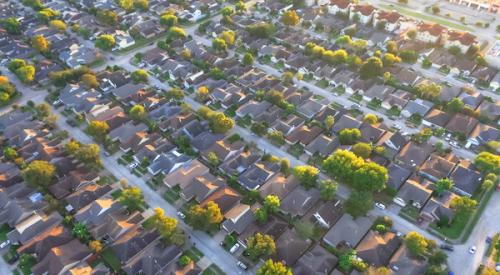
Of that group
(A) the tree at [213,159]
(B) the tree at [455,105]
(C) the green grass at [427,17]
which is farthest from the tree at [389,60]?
(A) the tree at [213,159]

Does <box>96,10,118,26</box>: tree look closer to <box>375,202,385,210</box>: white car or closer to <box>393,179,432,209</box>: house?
<box>375,202,385,210</box>: white car

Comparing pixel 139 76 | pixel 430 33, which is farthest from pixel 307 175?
pixel 430 33

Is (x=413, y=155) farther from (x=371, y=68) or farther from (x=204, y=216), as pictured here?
(x=204, y=216)

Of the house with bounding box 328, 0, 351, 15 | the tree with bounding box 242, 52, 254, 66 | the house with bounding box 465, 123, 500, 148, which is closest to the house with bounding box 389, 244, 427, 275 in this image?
the house with bounding box 465, 123, 500, 148

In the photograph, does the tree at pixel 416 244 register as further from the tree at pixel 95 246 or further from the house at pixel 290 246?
the tree at pixel 95 246

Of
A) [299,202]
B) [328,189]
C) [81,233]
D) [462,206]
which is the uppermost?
[462,206]

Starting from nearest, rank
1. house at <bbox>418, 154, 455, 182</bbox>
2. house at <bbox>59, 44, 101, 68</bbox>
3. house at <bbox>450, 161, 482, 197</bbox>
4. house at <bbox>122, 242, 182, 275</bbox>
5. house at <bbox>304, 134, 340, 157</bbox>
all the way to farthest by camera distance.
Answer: house at <bbox>122, 242, 182, 275</bbox>
house at <bbox>450, 161, 482, 197</bbox>
house at <bbox>418, 154, 455, 182</bbox>
house at <bbox>304, 134, 340, 157</bbox>
house at <bbox>59, 44, 101, 68</bbox>
